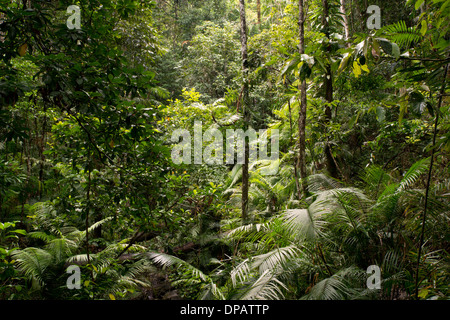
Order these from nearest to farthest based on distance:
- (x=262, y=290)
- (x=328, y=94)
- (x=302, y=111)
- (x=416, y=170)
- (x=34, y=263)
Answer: (x=262, y=290) < (x=416, y=170) < (x=34, y=263) < (x=302, y=111) < (x=328, y=94)

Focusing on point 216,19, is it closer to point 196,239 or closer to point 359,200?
point 196,239

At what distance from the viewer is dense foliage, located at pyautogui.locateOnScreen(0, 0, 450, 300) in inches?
77.4

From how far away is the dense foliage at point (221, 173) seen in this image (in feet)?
6.45

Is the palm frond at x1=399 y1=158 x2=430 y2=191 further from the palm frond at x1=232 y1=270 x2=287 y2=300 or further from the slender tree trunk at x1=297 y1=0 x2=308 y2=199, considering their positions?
the palm frond at x1=232 y1=270 x2=287 y2=300

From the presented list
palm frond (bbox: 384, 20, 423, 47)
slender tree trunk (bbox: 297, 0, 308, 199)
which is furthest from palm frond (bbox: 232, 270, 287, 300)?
palm frond (bbox: 384, 20, 423, 47)

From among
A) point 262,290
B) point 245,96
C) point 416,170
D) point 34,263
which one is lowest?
point 34,263

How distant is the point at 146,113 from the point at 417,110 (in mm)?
1941

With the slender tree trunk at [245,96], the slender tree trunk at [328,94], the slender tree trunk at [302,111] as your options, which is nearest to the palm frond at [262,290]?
the slender tree trunk at [302,111]

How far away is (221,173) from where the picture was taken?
579 cm

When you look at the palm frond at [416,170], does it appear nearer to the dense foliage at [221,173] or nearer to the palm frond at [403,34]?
the dense foliage at [221,173]

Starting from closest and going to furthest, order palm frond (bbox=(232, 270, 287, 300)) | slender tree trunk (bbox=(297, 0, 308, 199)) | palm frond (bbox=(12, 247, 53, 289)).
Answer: palm frond (bbox=(232, 270, 287, 300)), palm frond (bbox=(12, 247, 53, 289)), slender tree trunk (bbox=(297, 0, 308, 199))

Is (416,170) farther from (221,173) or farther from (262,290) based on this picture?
(221,173)

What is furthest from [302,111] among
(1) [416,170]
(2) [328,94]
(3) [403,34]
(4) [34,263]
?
(4) [34,263]
